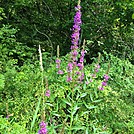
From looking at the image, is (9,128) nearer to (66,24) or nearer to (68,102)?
(68,102)

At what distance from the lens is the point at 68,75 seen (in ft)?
9.03

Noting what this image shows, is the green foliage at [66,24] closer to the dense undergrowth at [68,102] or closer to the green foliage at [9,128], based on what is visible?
the dense undergrowth at [68,102]

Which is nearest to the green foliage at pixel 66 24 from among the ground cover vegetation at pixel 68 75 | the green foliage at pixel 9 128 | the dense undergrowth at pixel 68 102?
the ground cover vegetation at pixel 68 75

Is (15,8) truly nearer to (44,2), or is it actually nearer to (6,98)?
(44,2)

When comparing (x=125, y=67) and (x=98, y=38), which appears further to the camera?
(x=98, y=38)

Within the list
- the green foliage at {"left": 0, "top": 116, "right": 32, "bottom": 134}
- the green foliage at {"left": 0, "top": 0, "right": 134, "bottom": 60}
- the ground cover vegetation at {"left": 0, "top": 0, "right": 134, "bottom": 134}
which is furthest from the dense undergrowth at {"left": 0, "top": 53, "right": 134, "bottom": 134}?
the green foliage at {"left": 0, "top": 0, "right": 134, "bottom": 60}

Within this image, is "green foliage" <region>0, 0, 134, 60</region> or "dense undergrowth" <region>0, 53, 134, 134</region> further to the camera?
"green foliage" <region>0, 0, 134, 60</region>

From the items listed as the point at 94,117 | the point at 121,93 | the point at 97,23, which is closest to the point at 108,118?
the point at 94,117

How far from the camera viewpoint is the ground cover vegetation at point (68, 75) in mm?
2680

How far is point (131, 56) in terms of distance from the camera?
17.0ft

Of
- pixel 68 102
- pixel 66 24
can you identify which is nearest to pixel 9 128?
pixel 68 102

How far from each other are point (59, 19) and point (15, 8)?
0.79 m

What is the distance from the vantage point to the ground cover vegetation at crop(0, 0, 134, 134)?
2.68 m

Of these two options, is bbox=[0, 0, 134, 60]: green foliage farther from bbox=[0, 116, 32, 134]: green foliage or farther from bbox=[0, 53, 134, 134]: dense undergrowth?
bbox=[0, 116, 32, 134]: green foliage
